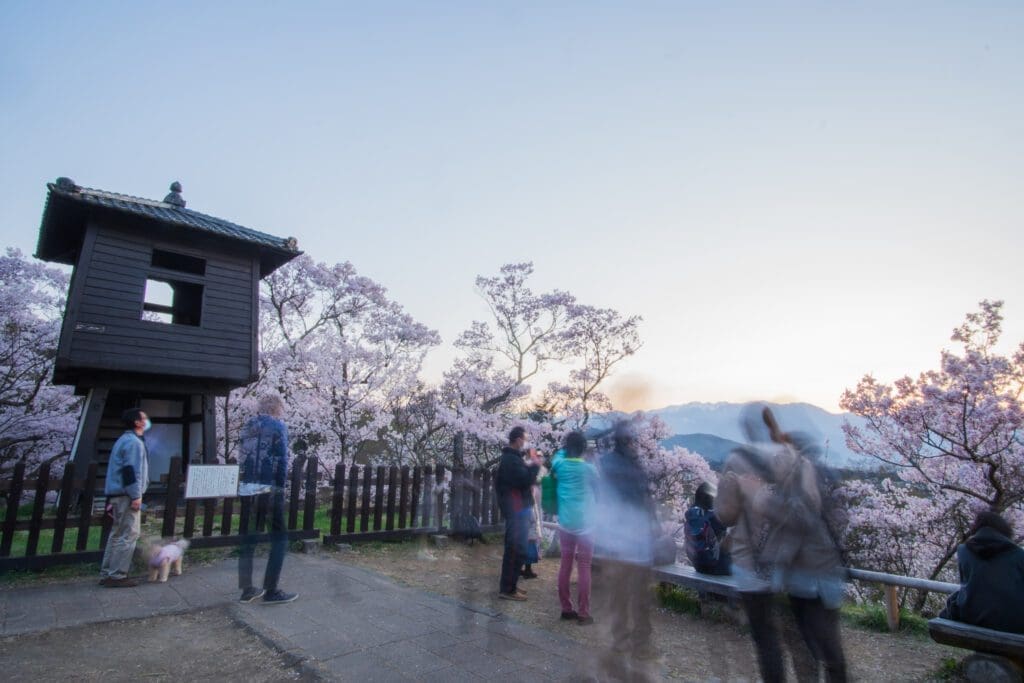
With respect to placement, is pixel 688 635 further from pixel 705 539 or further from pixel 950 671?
pixel 950 671

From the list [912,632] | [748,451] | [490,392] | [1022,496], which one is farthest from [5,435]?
[1022,496]

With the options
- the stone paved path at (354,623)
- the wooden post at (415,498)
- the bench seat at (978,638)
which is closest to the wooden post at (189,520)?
the stone paved path at (354,623)

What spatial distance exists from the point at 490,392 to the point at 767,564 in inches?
570

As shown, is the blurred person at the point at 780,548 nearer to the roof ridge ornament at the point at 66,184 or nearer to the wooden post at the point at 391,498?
the wooden post at the point at 391,498

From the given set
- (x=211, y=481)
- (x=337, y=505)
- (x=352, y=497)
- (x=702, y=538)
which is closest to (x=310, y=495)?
(x=337, y=505)

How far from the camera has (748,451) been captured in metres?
3.27

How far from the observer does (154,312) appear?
13.4m

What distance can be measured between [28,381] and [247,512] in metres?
14.1

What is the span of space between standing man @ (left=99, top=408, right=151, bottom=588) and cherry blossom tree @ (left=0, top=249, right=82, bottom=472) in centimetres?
1236

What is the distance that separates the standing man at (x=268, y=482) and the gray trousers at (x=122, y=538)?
1388 mm

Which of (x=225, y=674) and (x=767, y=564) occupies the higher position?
(x=767, y=564)

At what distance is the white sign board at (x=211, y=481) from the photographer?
7094 millimetres

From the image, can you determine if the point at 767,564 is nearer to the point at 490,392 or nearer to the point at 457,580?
the point at 457,580

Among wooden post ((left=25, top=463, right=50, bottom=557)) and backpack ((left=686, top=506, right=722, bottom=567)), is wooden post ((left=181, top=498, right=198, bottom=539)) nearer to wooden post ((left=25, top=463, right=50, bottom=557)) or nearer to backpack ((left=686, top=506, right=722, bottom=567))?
wooden post ((left=25, top=463, right=50, bottom=557))
